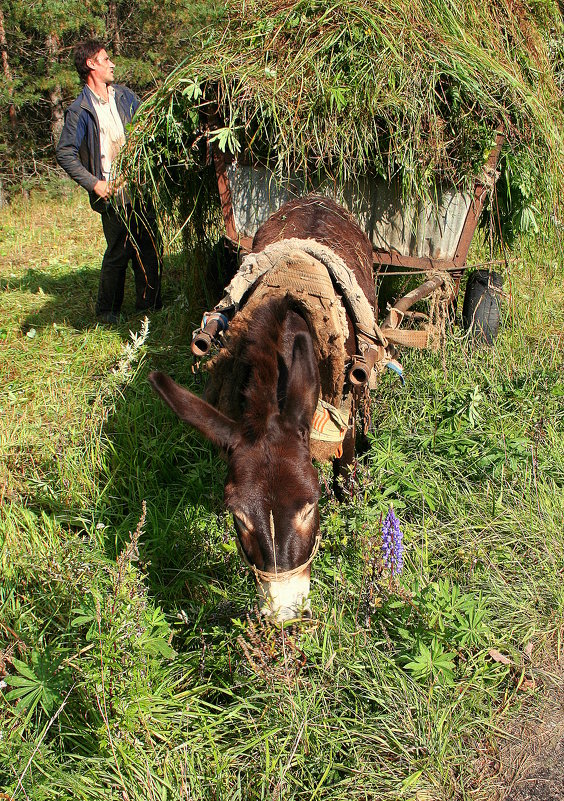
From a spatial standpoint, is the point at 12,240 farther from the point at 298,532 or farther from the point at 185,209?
the point at 298,532

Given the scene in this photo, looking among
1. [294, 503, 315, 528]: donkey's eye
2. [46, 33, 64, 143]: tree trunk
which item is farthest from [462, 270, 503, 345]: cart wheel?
[46, 33, 64, 143]: tree trunk

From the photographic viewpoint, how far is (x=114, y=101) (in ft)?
18.5

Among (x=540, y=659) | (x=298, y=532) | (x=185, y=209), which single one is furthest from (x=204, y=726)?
(x=185, y=209)

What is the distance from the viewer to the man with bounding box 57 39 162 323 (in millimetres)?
5301

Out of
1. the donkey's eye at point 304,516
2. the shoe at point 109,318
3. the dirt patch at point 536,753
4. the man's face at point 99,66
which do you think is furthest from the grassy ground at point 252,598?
the man's face at point 99,66

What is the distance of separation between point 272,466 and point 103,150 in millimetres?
4436

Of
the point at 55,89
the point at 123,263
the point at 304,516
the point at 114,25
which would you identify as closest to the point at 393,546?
the point at 304,516

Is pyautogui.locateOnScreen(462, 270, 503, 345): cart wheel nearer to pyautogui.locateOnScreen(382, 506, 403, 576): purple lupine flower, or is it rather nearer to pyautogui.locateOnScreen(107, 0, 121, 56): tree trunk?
pyautogui.locateOnScreen(382, 506, 403, 576): purple lupine flower

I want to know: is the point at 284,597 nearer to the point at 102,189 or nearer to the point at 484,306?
the point at 484,306

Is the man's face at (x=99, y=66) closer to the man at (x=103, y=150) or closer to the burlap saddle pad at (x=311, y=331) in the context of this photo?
the man at (x=103, y=150)

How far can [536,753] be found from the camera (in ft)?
7.59

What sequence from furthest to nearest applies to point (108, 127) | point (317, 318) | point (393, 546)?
point (108, 127)
point (317, 318)
point (393, 546)

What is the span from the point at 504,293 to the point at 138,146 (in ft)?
9.97

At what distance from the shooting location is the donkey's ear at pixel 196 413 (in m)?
2.20
